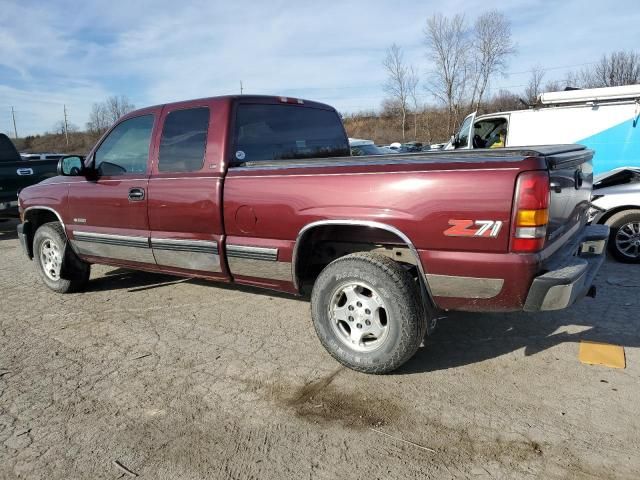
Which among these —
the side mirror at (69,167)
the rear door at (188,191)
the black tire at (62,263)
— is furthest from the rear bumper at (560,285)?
the black tire at (62,263)

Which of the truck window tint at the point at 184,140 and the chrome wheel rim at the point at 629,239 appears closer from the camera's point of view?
the truck window tint at the point at 184,140

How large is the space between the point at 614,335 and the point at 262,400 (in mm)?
2826

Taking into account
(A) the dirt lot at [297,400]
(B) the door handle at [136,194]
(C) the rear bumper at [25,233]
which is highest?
(B) the door handle at [136,194]

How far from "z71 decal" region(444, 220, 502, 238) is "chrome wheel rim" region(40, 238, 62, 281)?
14.5ft

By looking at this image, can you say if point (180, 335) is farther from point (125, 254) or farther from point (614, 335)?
point (614, 335)

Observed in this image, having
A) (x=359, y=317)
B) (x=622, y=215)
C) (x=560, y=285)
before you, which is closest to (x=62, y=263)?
(x=359, y=317)

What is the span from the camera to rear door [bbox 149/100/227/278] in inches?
155

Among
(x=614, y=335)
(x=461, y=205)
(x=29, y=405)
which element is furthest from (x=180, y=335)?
(x=614, y=335)

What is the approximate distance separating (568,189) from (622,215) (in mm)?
3711

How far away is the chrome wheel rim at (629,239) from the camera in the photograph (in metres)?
6.08

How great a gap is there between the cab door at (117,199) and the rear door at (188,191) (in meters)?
0.18

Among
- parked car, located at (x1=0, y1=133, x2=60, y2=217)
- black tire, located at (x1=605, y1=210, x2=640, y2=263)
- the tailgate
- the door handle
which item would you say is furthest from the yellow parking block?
parked car, located at (x1=0, y1=133, x2=60, y2=217)

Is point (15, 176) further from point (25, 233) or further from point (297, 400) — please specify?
point (297, 400)

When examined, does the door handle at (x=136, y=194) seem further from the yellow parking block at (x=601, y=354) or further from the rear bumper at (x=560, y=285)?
the yellow parking block at (x=601, y=354)
